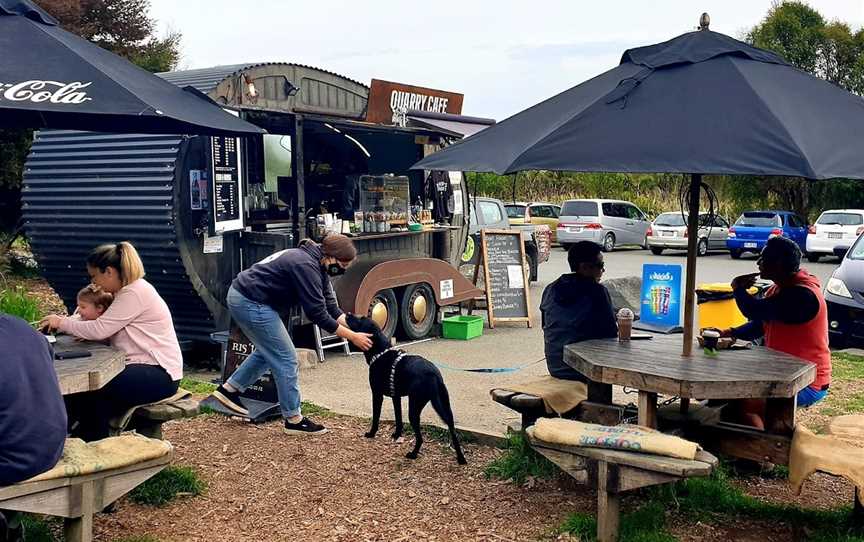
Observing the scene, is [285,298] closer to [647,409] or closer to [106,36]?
[647,409]

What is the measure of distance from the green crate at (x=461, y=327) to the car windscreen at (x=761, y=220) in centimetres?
1677

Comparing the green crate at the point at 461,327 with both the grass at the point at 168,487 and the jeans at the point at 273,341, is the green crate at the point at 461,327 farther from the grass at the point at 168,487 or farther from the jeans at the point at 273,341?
the grass at the point at 168,487

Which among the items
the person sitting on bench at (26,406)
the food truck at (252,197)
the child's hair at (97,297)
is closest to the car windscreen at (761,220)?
the food truck at (252,197)

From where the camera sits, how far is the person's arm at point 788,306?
17.1ft

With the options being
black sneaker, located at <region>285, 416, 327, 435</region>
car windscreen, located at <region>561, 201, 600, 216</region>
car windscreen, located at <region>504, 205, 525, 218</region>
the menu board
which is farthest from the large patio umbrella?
car windscreen, located at <region>561, 201, 600, 216</region>

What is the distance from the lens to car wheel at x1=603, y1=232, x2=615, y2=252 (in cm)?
2688

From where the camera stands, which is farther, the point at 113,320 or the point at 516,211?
the point at 516,211

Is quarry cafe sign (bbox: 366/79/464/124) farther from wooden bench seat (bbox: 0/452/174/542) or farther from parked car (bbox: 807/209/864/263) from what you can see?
parked car (bbox: 807/209/864/263)

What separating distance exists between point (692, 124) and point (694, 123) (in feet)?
0.04

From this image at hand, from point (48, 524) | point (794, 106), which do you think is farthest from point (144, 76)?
point (794, 106)

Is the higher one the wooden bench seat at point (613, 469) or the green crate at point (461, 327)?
the wooden bench seat at point (613, 469)

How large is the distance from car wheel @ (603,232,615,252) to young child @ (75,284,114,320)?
2260cm

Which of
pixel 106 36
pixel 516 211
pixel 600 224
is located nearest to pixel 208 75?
pixel 106 36

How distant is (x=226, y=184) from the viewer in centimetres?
862
